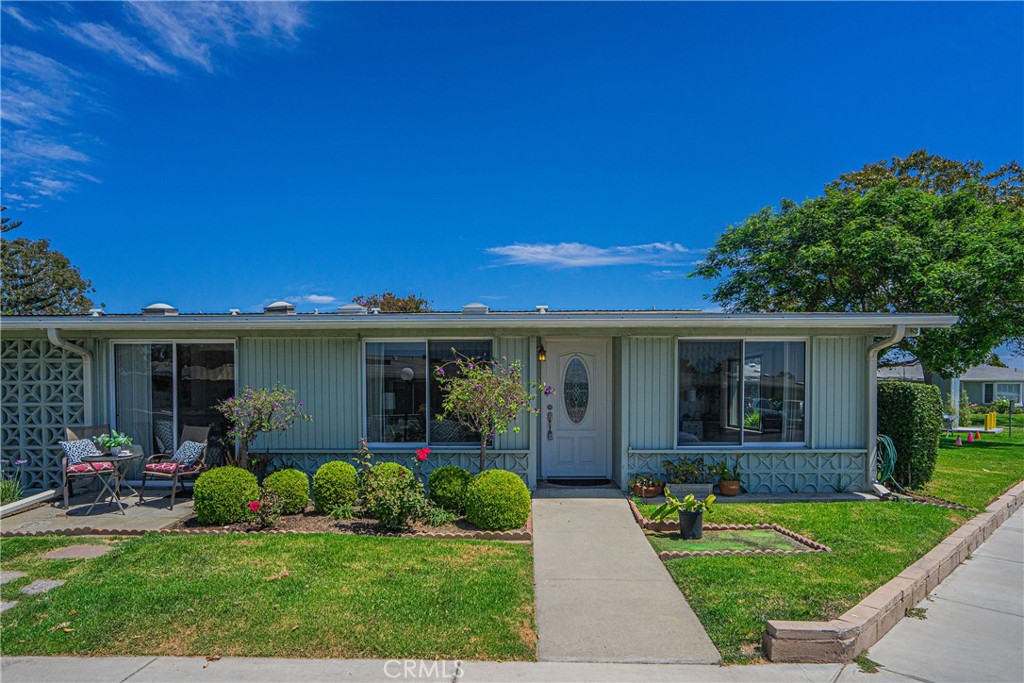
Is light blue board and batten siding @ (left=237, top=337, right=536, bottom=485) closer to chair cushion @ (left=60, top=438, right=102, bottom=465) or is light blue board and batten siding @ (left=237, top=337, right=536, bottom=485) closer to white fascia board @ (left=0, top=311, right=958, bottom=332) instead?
white fascia board @ (left=0, top=311, right=958, bottom=332)

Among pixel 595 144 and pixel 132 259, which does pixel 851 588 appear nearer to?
pixel 595 144

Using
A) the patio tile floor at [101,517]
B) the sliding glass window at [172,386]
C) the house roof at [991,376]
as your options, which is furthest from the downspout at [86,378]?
the house roof at [991,376]

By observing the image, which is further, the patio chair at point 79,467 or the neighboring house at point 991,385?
the neighboring house at point 991,385

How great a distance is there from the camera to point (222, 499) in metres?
6.23

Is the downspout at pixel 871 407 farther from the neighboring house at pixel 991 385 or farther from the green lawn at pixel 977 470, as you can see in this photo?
the neighboring house at pixel 991 385

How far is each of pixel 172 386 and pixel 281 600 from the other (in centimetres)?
509

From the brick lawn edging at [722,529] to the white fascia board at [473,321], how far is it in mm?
2426

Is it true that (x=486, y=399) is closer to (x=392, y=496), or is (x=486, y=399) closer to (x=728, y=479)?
(x=392, y=496)

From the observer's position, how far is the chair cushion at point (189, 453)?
7.34 meters

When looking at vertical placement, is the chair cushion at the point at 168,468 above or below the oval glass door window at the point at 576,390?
below

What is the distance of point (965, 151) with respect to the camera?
62.0ft

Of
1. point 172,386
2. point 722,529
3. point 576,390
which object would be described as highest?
point 172,386

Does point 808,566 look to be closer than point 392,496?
Yes

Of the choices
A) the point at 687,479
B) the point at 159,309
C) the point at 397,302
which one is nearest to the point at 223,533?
the point at 159,309
